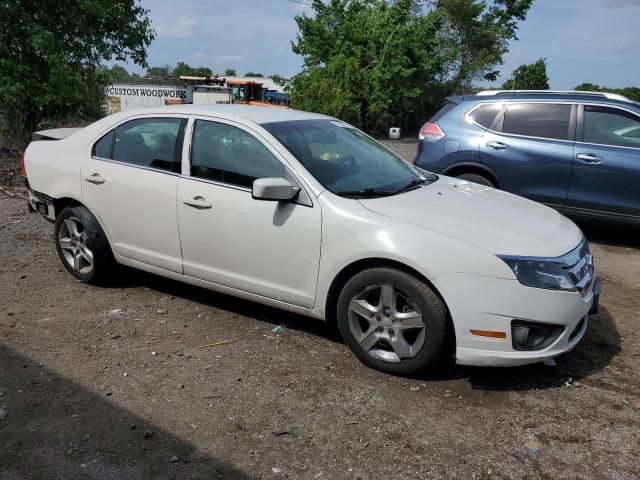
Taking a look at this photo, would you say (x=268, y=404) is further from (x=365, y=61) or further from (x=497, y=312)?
(x=365, y=61)

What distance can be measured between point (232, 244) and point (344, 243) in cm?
91

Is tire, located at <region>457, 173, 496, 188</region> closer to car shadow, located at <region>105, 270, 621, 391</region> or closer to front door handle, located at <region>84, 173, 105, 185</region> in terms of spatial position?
car shadow, located at <region>105, 270, 621, 391</region>

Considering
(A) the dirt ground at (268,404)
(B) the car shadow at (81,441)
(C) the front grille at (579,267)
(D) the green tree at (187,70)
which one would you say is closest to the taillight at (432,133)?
(A) the dirt ground at (268,404)

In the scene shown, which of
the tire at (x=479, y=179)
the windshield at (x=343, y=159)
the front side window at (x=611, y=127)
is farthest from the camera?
the tire at (x=479, y=179)

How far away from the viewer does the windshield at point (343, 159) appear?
411 cm

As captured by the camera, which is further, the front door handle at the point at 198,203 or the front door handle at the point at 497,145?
the front door handle at the point at 497,145

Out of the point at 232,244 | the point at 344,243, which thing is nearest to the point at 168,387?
the point at 232,244

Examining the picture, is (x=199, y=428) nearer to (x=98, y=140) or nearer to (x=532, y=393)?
(x=532, y=393)

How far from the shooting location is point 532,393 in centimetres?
361

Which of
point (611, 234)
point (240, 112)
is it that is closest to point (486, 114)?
point (611, 234)

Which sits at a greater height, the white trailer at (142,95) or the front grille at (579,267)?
the front grille at (579,267)

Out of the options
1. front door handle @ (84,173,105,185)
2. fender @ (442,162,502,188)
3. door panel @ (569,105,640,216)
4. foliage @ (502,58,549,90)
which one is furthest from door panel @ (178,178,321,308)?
foliage @ (502,58,549,90)

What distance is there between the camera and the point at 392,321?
3.68m

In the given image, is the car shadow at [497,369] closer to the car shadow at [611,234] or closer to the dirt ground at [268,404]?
the dirt ground at [268,404]
